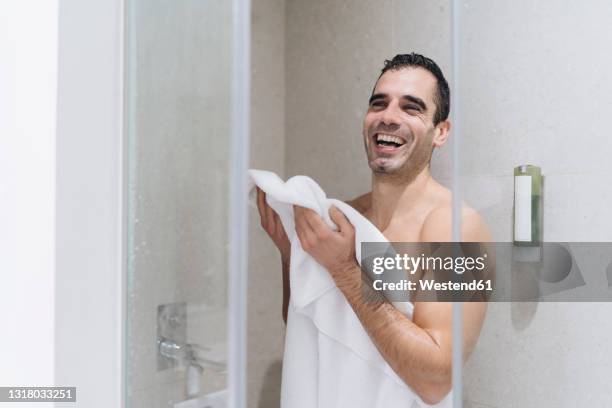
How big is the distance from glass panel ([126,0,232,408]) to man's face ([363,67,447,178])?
0.41 m

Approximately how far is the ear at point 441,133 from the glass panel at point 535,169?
0.04 m

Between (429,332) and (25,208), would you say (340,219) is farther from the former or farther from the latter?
(25,208)

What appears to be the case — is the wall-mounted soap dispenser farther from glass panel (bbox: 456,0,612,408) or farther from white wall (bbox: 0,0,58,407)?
white wall (bbox: 0,0,58,407)

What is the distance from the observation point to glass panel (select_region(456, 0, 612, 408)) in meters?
0.84

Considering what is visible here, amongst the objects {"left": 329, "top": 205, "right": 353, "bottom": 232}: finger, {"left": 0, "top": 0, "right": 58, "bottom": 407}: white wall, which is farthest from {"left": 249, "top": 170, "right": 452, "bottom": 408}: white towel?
{"left": 0, "top": 0, "right": 58, "bottom": 407}: white wall

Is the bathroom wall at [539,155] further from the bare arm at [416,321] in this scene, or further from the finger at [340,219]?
the finger at [340,219]

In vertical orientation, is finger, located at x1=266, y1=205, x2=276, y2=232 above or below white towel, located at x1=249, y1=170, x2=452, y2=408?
above

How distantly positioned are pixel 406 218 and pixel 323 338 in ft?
0.86

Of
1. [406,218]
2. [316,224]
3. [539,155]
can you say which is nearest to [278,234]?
[316,224]

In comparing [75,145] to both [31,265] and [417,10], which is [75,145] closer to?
[31,265]

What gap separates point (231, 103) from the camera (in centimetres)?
59

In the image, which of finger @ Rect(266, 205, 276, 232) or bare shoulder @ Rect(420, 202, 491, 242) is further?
finger @ Rect(266, 205, 276, 232)

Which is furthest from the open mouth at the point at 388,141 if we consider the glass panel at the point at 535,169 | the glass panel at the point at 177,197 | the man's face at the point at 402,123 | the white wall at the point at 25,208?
the white wall at the point at 25,208

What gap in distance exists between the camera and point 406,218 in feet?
2.97
